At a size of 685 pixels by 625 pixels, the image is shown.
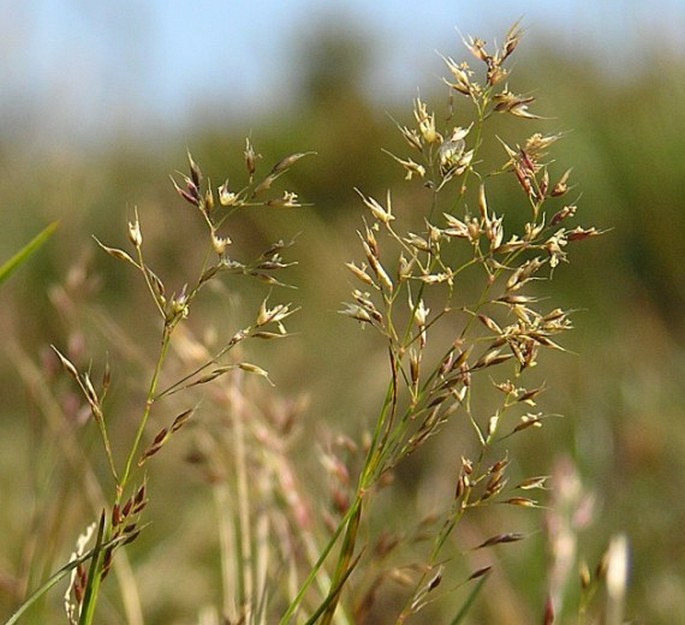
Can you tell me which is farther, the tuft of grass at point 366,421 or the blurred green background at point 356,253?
the blurred green background at point 356,253

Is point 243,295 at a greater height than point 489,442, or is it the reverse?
point 489,442

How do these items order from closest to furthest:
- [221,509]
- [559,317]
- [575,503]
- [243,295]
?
[559,317] < [221,509] < [575,503] < [243,295]

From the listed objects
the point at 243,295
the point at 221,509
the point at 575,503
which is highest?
the point at 221,509

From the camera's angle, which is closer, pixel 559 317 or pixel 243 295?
pixel 559 317

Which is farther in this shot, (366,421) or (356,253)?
(356,253)

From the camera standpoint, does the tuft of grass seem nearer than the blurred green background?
Yes

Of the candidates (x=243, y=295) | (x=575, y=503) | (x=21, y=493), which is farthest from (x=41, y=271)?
(x=575, y=503)

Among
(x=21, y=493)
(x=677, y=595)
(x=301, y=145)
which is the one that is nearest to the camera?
(x=677, y=595)

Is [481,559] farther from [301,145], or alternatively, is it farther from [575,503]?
[301,145]
